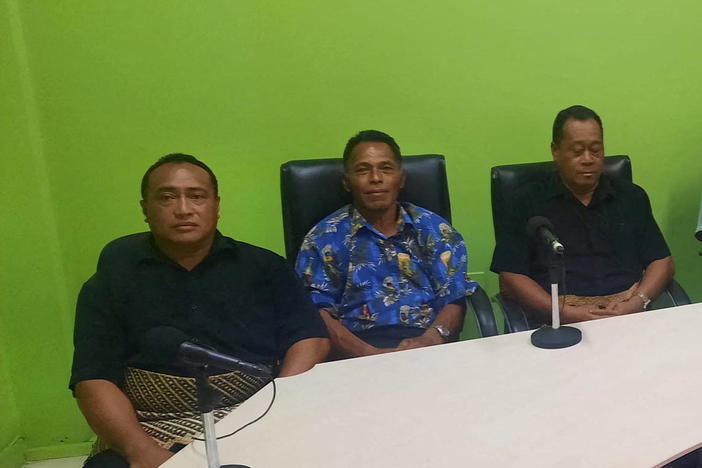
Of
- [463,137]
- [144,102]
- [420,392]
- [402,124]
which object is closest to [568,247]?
[463,137]

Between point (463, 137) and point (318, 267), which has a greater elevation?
point (463, 137)

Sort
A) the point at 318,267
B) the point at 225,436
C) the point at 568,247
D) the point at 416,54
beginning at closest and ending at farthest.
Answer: the point at 225,436
the point at 318,267
the point at 568,247
the point at 416,54

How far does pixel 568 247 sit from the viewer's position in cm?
218

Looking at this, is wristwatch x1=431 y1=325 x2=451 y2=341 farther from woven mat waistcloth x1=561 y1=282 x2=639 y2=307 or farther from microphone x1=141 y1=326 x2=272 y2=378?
microphone x1=141 y1=326 x2=272 y2=378

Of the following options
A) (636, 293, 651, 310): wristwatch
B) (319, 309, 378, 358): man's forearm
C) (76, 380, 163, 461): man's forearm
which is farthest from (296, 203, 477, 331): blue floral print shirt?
(76, 380, 163, 461): man's forearm

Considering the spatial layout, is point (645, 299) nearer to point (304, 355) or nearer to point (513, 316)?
point (513, 316)

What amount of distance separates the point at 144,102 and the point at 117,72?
0.14m

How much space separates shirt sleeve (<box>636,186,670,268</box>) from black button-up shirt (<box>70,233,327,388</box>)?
124 centimetres

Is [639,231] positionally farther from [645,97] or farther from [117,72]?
[117,72]

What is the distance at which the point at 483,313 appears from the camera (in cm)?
192

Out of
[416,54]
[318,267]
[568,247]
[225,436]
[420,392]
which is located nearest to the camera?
[225,436]

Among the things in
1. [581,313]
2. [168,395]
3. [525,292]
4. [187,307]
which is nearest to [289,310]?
[187,307]

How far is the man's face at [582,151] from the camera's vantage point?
82.2 inches

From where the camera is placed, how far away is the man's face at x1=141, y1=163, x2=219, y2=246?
1642 mm
